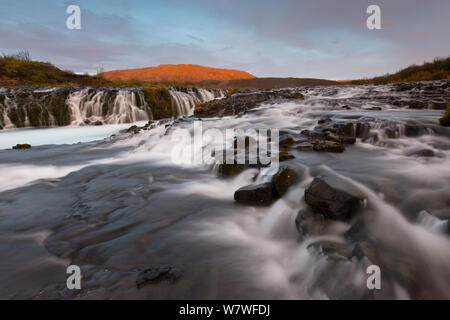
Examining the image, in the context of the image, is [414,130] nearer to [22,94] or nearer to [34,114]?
[34,114]

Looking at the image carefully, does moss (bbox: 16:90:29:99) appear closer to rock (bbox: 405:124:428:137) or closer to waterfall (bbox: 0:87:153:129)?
waterfall (bbox: 0:87:153:129)

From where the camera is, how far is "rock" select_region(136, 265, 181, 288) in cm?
219

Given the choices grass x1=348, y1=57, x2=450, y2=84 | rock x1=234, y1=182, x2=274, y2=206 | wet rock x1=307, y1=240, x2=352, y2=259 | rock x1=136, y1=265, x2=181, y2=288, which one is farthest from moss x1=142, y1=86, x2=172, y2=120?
grass x1=348, y1=57, x2=450, y2=84

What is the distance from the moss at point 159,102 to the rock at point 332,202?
14.2m

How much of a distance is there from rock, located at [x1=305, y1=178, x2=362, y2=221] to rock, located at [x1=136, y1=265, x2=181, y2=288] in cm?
175

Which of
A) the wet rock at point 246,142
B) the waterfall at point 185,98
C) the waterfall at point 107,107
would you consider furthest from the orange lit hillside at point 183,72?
the wet rock at point 246,142

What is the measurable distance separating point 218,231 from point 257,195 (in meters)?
0.84

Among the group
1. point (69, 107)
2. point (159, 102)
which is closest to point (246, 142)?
point (159, 102)

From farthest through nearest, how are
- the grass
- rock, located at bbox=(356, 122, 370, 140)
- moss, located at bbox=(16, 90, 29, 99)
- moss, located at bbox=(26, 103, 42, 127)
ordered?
the grass < moss, located at bbox=(16, 90, 29, 99) < moss, located at bbox=(26, 103, 42, 127) < rock, located at bbox=(356, 122, 370, 140)

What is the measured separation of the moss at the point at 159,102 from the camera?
1566 centimetres

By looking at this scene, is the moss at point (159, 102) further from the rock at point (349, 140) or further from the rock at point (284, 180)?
the rock at point (284, 180)

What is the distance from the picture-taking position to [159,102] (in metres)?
15.9
